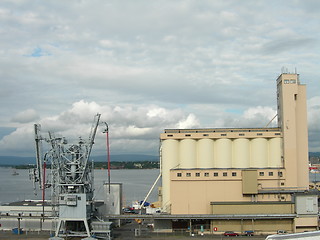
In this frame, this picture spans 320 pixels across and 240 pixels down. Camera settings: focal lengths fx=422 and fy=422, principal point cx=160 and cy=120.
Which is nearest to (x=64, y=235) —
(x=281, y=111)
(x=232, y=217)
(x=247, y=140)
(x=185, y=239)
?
(x=185, y=239)

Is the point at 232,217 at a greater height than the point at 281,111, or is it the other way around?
the point at 281,111

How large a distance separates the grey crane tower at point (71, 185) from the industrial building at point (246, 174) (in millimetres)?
10910

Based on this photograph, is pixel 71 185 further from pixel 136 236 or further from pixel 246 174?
pixel 246 174

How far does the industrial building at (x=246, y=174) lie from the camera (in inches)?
2162

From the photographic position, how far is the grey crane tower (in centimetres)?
5288

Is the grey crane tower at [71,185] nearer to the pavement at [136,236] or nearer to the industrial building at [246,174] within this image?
the pavement at [136,236]

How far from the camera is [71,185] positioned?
53.8 metres

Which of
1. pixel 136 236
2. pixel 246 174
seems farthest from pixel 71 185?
pixel 246 174

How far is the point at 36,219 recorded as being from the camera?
58.5 m

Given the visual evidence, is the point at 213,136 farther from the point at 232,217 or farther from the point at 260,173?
the point at 232,217

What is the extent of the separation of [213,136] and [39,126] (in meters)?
25.3

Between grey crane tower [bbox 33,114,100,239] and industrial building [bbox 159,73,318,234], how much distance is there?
10910mm

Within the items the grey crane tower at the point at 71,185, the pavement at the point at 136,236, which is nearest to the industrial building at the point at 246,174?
the pavement at the point at 136,236

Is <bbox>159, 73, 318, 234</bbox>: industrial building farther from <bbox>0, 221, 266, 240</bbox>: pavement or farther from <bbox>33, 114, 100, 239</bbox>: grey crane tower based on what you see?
<bbox>33, 114, 100, 239</bbox>: grey crane tower
